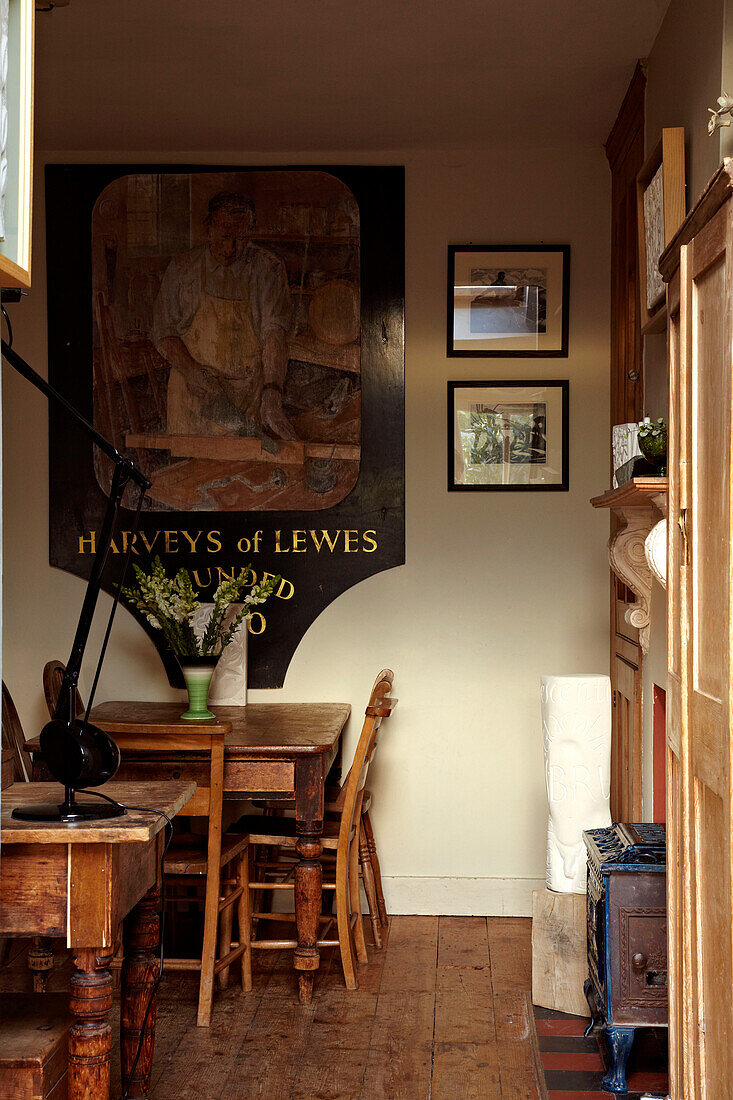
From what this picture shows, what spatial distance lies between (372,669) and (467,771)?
1.95 ft

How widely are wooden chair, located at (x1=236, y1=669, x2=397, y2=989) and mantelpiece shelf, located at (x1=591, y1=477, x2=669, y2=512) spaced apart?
1295 mm

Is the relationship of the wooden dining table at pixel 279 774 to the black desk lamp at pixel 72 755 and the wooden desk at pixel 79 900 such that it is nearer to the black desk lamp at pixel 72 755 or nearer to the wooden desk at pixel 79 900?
the black desk lamp at pixel 72 755

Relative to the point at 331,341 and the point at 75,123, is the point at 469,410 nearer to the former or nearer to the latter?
the point at 331,341

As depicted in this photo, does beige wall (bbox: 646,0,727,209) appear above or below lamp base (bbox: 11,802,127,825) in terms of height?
above

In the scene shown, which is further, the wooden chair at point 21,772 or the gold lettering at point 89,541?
the gold lettering at point 89,541

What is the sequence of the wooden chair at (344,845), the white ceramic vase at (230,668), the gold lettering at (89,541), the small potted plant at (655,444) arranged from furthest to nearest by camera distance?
the gold lettering at (89,541), the white ceramic vase at (230,668), the wooden chair at (344,845), the small potted plant at (655,444)

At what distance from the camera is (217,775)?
12.0 ft

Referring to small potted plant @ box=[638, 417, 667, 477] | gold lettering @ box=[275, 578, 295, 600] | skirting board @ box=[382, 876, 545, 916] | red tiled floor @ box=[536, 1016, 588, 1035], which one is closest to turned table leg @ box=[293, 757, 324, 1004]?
red tiled floor @ box=[536, 1016, 588, 1035]

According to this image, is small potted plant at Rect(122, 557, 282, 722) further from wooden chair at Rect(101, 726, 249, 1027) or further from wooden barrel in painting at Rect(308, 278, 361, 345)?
wooden barrel in painting at Rect(308, 278, 361, 345)

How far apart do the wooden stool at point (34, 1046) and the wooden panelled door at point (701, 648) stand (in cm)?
120

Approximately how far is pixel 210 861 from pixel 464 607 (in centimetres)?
163

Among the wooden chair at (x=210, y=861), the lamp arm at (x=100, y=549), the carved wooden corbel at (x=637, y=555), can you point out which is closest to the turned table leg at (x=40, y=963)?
the wooden chair at (x=210, y=861)

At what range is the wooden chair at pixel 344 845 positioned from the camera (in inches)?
150

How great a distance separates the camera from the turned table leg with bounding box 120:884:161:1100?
8.50 feet
